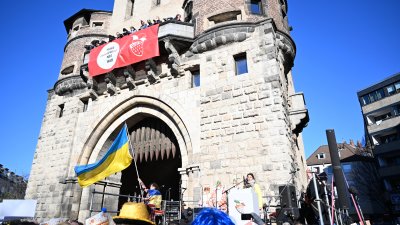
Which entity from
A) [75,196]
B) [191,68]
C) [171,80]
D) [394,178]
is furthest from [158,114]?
[394,178]

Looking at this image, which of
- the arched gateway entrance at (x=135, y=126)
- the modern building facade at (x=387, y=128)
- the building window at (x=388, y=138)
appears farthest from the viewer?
the building window at (x=388, y=138)

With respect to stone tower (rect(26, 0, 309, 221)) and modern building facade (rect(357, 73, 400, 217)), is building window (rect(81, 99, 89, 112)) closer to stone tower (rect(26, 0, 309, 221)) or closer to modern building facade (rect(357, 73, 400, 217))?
stone tower (rect(26, 0, 309, 221))

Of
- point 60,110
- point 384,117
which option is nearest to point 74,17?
point 60,110

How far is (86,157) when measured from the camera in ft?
41.7

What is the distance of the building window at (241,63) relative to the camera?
10320mm

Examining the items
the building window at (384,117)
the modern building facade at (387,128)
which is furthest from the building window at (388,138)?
the building window at (384,117)

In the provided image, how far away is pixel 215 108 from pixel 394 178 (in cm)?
3197

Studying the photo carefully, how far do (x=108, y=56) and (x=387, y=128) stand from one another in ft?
113

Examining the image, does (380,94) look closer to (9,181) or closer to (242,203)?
(242,203)

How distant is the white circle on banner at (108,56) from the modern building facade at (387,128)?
33399mm

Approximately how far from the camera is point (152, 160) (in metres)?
13.3

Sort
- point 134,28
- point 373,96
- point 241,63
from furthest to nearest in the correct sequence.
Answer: point 373,96
point 134,28
point 241,63

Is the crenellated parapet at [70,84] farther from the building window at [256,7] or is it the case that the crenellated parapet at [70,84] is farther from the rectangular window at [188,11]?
the building window at [256,7]

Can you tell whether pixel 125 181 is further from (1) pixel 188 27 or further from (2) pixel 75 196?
(1) pixel 188 27
